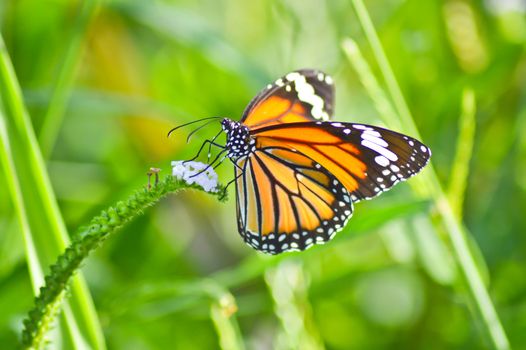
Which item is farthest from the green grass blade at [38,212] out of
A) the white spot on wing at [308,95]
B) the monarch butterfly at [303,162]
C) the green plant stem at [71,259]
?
the white spot on wing at [308,95]

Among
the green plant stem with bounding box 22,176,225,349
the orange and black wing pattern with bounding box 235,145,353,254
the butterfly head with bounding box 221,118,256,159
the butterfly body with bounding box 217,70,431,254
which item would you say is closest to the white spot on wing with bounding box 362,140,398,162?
the butterfly body with bounding box 217,70,431,254

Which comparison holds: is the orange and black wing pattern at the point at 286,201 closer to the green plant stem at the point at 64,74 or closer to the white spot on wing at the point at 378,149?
the white spot on wing at the point at 378,149

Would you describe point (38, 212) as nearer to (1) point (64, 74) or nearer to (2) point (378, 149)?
(1) point (64, 74)

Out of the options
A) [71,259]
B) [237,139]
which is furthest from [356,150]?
[71,259]

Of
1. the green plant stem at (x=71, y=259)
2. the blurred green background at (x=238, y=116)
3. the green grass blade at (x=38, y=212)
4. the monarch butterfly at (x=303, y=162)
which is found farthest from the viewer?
the blurred green background at (x=238, y=116)

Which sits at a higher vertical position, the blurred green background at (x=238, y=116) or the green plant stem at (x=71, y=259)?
the blurred green background at (x=238, y=116)

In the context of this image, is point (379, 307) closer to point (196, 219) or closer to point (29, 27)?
point (196, 219)

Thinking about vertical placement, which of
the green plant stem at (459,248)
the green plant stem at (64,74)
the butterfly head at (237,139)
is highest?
the green plant stem at (64,74)

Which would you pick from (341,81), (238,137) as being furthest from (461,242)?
(341,81)
